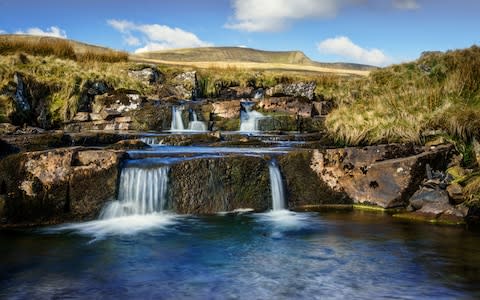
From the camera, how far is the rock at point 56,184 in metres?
9.11

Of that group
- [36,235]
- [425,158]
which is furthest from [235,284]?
[425,158]

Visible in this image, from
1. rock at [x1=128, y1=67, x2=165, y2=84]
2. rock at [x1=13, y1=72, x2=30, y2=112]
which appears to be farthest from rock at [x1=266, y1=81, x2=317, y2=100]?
→ rock at [x1=13, y1=72, x2=30, y2=112]

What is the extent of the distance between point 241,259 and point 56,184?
4.50m

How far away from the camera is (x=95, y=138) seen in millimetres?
14016

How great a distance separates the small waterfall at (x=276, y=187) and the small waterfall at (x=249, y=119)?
26.6 ft

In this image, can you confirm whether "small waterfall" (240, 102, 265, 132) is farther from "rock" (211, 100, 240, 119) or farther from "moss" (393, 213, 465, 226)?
"moss" (393, 213, 465, 226)

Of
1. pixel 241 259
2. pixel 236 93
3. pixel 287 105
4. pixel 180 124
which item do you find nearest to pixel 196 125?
pixel 180 124

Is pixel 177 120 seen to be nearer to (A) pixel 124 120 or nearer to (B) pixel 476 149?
(A) pixel 124 120

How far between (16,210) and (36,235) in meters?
1.10

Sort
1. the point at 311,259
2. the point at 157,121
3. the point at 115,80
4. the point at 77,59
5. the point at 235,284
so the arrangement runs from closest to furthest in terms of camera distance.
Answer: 1. the point at 235,284
2. the point at 311,259
3. the point at 157,121
4. the point at 115,80
5. the point at 77,59

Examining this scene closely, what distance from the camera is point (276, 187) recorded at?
10.6 metres

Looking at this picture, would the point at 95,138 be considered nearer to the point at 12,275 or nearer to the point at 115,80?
the point at 12,275

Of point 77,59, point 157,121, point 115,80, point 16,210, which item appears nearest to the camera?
point 16,210

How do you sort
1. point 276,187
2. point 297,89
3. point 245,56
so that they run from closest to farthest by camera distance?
point 276,187 < point 297,89 < point 245,56
